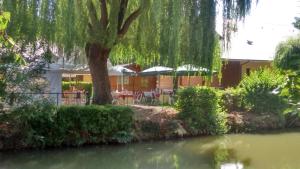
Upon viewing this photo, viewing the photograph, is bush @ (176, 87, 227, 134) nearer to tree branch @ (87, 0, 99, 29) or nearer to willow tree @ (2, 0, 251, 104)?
willow tree @ (2, 0, 251, 104)

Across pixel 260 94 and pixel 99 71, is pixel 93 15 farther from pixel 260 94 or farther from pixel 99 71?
pixel 260 94

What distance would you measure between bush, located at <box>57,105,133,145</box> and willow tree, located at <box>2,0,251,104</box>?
2049 millimetres

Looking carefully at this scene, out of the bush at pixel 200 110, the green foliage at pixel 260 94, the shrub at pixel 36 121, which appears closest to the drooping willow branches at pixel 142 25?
the bush at pixel 200 110

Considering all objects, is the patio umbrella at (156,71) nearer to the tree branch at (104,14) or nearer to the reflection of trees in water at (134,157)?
the tree branch at (104,14)

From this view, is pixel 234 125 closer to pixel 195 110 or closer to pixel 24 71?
pixel 195 110

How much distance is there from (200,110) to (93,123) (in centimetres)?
455

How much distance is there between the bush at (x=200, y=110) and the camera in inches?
637

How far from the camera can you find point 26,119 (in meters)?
12.0

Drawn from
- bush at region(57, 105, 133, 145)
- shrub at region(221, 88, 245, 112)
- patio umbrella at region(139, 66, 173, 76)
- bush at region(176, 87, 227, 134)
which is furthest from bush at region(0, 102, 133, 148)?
shrub at region(221, 88, 245, 112)

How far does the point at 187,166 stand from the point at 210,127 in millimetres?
5445

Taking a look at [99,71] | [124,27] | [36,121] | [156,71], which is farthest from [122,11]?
[156,71]

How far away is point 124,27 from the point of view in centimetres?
1544

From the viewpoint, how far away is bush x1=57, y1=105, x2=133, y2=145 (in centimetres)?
1303

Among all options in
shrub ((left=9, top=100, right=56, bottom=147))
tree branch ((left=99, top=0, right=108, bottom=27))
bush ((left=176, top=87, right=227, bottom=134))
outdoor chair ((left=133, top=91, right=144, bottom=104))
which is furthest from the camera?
outdoor chair ((left=133, top=91, right=144, bottom=104))
